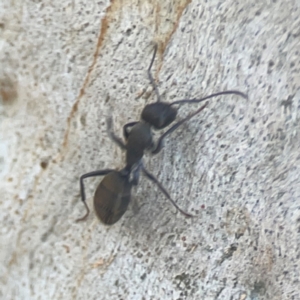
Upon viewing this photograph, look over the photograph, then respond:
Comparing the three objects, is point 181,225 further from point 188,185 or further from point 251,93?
point 251,93

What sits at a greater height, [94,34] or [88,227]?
[94,34]

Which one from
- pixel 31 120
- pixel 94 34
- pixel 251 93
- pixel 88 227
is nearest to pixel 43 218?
pixel 88 227

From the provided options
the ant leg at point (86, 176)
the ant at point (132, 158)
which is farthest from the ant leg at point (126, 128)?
the ant leg at point (86, 176)

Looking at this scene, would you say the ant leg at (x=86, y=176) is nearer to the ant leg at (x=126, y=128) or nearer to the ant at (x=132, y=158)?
the ant at (x=132, y=158)

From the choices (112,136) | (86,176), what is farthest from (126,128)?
(86,176)

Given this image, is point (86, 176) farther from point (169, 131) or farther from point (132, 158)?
point (169, 131)

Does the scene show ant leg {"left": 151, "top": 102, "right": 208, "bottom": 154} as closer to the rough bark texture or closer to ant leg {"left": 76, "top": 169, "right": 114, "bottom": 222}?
the rough bark texture

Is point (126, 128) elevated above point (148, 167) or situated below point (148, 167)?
above

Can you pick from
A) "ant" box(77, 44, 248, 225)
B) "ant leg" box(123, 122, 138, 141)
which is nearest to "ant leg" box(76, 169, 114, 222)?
"ant" box(77, 44, 248, 225)
